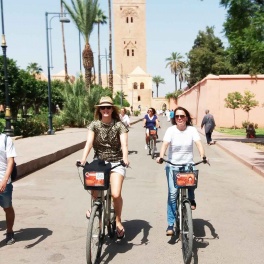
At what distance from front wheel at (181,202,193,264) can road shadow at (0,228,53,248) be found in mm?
1908

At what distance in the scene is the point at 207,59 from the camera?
56.3 m

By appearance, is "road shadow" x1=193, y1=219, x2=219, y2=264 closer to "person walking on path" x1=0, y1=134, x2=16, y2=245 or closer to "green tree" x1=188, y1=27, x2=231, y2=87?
"person walking on path" x1=0, y1=134, x2=16, y2=245

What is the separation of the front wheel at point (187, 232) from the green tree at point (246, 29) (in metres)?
11.6

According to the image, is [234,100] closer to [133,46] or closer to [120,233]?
[120,233]

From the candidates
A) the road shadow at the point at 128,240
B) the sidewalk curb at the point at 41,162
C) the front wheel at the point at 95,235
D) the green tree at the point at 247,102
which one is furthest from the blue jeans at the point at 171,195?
the green tree at the point at 247,102

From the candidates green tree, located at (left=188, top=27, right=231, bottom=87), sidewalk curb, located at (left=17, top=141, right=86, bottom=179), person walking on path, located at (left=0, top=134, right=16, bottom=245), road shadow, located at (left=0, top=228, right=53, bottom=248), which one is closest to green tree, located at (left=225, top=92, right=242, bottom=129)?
sidewalk curb, located at (left=17, top=141, right=86, bottom=179)

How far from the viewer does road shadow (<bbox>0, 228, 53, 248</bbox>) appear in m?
4.85

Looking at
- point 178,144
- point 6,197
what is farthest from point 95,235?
point 178,144

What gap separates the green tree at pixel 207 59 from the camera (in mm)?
54094

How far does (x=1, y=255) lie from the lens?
4.37 metres

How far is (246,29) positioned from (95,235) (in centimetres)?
1350

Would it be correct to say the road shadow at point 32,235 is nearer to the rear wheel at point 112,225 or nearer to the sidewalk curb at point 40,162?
the rear wheel at point 112,225

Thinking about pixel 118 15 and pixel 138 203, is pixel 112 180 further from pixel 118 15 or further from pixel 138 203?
pixel 118 15

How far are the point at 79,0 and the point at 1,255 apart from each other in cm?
3111
